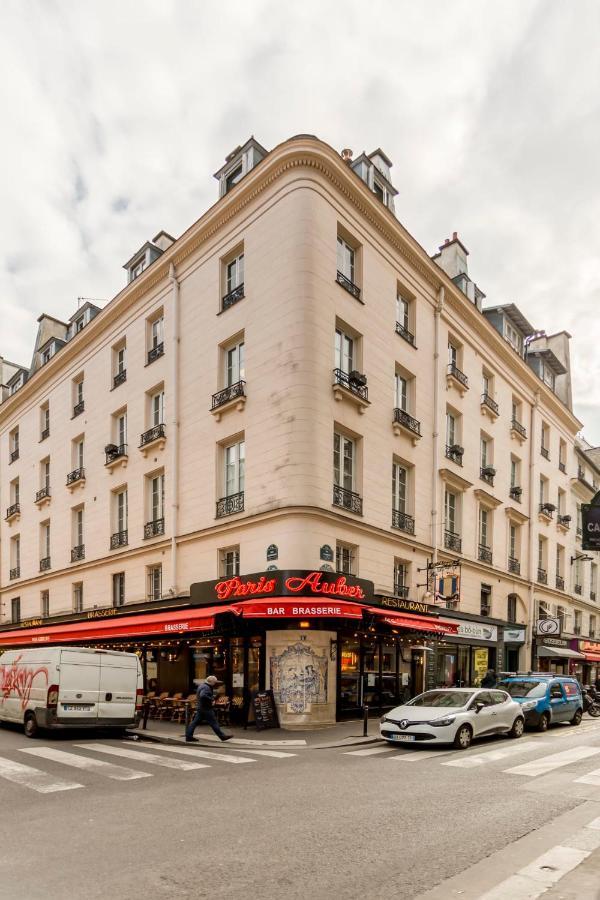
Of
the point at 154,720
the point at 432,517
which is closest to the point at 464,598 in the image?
the point at 432,517

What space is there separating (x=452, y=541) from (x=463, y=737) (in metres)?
11.1

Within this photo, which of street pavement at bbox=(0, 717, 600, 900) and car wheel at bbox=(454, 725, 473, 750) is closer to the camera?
street pavement at bbox=(0, 717, 600, 900)

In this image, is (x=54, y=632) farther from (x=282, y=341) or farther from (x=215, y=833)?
(x=215, y=833)

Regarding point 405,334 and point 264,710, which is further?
point 405,334

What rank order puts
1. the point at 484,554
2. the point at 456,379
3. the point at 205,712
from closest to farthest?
1. the point at 205,712
2. the point at 456,379
3. the point at 484,554

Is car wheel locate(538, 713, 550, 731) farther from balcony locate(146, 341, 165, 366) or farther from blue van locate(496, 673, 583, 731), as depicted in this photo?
balcony locate(146, 341, 165, 366)

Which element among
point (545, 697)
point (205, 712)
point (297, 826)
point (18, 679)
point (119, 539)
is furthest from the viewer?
point (119, 539)

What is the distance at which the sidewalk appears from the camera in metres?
14.1

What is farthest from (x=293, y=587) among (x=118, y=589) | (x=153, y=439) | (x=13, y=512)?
(x=13, y=512)

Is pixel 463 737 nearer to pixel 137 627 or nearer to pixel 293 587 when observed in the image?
pixel 293 587

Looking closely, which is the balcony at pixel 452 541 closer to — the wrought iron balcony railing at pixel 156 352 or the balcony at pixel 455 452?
the balcony at pixel 455 452

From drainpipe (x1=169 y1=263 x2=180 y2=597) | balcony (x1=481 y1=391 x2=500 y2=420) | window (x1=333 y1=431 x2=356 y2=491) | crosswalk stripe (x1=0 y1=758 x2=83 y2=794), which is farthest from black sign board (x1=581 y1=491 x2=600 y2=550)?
balcony (x1=481 y1=391 x2=500 y2=420)

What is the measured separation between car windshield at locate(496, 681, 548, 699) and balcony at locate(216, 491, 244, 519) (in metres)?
8.59

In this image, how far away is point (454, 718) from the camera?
1326cm
